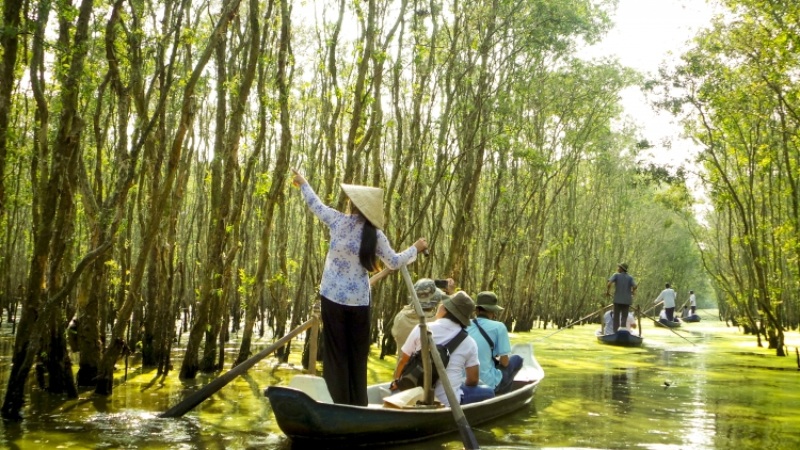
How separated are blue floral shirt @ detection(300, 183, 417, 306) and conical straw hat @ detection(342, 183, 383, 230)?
123 millimetres

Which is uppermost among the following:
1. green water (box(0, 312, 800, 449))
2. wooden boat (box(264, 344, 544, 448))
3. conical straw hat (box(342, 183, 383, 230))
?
conical straw hat (box(342, 183, 383, 230))

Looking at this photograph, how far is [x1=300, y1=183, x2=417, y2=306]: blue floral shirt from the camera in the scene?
6223 mm

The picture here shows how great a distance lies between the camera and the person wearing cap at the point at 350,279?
6.22 m

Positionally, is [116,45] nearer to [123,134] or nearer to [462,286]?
[123,134]

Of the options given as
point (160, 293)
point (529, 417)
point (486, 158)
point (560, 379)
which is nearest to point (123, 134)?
point (160, 293)

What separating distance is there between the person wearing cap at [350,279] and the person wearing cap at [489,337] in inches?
66.7

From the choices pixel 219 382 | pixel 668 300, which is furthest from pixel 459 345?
pixel 668 300

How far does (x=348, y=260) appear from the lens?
6.27m

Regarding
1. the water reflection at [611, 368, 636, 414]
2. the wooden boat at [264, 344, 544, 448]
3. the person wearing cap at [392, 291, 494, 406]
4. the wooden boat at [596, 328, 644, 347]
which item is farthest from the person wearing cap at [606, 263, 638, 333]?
the wooden boat at [264, 344, 544, 448]

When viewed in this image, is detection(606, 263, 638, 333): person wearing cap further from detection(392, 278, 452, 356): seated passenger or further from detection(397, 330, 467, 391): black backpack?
detection(397, 330, 467, 391): black backpack

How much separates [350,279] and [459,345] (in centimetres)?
140

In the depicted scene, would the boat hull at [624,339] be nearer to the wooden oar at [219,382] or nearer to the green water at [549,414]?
the green water at [549,414]

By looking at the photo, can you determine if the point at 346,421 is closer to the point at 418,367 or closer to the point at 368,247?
the point at 368,247

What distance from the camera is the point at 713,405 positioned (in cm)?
971
